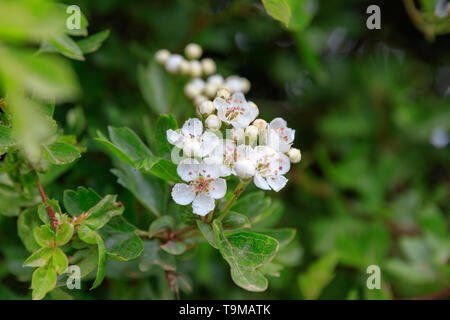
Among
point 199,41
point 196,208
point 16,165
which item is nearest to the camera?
point 196,208

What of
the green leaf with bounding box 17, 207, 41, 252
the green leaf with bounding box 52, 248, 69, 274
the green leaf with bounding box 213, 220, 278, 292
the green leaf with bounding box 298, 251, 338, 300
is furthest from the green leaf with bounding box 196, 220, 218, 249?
the green leaf with bounding box 298, 251, 338, 300

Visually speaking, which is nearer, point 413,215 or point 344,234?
point 344,234

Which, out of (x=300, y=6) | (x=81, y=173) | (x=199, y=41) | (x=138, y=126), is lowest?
(x=81, y=173)

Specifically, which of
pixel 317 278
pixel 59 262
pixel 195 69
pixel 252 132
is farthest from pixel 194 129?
pixel 317 278

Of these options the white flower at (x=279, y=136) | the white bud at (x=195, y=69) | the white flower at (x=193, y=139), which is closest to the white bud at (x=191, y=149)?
the white flower at (x=193, y=139)

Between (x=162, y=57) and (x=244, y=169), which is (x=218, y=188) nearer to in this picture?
(x=244, y=169)
